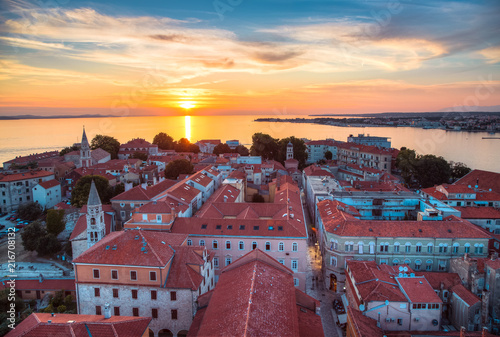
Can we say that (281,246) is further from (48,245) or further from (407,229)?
(48,245)

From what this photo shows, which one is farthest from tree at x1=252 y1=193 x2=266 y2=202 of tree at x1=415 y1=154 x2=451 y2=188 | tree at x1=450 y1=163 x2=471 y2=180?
tree at x1=450 y1=163 x2=471 y2=180

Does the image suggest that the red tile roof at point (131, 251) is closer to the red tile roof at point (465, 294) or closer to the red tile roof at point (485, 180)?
the red tile roof at point (465, 294)

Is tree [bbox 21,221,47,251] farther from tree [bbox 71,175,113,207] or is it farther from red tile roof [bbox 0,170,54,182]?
red tile roof [bbox 0,170,54,182]

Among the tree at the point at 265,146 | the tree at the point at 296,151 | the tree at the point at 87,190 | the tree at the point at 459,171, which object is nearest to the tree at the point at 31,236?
the tree at the point at 87,190

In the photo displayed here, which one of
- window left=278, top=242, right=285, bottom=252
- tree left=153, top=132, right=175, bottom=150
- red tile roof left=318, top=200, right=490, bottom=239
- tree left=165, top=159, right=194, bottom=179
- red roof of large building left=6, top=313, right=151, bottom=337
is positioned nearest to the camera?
red roof of large building left=6, top=313, right=151, bottom=337

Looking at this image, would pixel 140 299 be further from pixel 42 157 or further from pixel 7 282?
pixel 42 157

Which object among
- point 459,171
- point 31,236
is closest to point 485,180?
point 459,171
